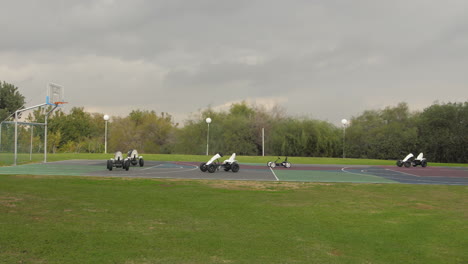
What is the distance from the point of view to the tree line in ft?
126

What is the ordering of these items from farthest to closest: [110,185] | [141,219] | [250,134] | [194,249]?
[250,134], [110,185], [141,219], [194,249]

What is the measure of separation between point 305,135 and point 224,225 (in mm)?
34672

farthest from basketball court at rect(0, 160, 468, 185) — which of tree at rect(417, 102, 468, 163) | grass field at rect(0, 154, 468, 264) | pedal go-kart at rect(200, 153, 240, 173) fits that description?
tree at rect(417, 102, 468, 163)

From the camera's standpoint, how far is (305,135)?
40969 millimetres

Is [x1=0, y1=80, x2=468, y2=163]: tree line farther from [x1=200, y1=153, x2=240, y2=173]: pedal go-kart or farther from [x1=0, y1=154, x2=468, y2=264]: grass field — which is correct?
[x1=0, y1=154, x2=468, y2=264]: grass field

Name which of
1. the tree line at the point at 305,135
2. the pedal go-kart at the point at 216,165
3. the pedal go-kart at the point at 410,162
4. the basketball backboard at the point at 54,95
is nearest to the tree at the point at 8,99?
the tree line at the point at 305,135

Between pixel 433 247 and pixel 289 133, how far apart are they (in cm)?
3587

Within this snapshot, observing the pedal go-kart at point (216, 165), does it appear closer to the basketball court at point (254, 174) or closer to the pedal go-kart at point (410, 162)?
the basketball court at point (254, 174)

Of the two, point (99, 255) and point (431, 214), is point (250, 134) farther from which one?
point (99, 255)

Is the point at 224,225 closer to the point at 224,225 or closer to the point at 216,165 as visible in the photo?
the point at 224,225

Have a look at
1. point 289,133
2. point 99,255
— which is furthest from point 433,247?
point 289,133

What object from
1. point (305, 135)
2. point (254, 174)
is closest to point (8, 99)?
point (305, 135)

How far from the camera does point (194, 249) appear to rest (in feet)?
18.5

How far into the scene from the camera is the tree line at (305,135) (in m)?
38.4
